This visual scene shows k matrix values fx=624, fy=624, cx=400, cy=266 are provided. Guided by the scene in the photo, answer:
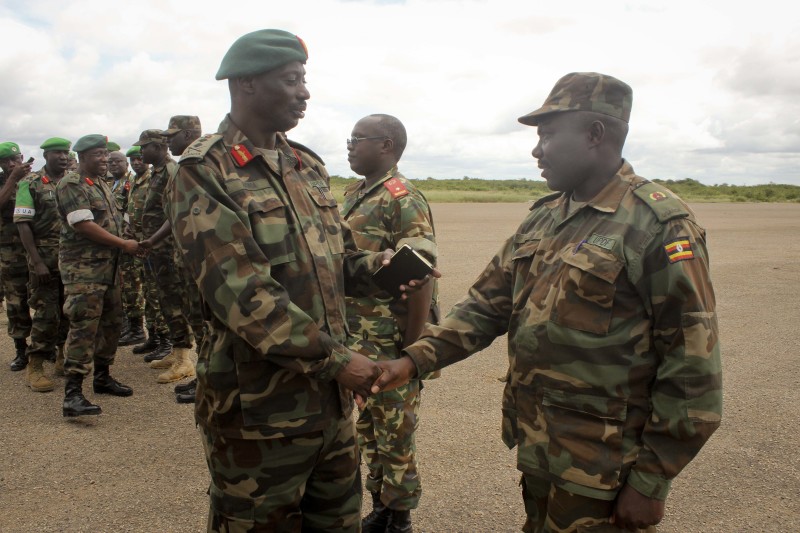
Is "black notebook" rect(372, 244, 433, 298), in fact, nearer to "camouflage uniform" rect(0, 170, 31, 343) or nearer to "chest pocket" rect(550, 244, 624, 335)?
"chest pocket" rect(550, 244, 624, 335)

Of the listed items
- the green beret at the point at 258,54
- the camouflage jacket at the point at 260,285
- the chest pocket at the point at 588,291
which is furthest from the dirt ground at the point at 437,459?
the green beret at the point at 258,54

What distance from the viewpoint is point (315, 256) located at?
246cm

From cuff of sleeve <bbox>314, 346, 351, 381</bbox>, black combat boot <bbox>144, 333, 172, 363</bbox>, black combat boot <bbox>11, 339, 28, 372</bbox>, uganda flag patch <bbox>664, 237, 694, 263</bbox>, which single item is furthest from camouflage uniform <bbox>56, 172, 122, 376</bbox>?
uganda flag patch <bbox>664, 237, 694, 263</bbox>

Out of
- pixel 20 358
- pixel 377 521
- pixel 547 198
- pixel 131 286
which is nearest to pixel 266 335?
pixel 547 198

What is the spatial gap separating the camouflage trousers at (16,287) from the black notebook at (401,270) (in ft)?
18.7

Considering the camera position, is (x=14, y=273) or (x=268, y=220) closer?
(x=268, y=220)

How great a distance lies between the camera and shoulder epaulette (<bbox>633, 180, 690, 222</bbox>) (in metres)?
2.10

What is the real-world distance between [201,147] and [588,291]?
4.96 ft

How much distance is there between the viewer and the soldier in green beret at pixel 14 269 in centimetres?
681

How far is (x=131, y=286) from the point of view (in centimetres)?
821

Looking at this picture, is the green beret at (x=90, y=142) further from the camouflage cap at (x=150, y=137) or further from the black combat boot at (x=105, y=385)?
the black combat boot at (x=105, y=385)

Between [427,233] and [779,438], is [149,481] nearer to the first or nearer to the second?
[427,233]

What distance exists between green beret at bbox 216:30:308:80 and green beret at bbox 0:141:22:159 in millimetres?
5551

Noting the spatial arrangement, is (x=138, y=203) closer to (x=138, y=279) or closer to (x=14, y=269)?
(x=14, y=269)
